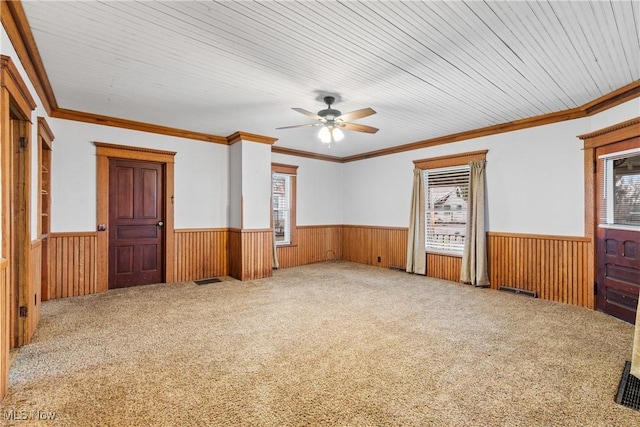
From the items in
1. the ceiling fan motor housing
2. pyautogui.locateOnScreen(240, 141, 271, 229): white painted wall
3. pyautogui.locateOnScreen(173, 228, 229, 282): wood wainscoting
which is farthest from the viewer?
pyautogui.locateOnScreen(240, 141, 271, 229): white painted wall

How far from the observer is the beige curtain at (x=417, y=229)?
20.3ft

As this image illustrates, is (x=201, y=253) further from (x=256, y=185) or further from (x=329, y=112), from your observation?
(x=329, y=112)

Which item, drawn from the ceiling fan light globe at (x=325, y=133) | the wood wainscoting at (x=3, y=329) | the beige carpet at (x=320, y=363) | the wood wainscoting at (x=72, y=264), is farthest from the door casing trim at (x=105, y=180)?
the ceiling fan light globe at (x=325, y=133)

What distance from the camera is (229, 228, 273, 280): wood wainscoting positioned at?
5672mm

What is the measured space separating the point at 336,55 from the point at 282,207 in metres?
4.52

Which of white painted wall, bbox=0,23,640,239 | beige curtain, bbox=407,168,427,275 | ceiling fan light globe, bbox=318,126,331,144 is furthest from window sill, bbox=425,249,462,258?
ceiling fan light globe, bbox=318,126,331,144

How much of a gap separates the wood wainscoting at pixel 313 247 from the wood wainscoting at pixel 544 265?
3.63m

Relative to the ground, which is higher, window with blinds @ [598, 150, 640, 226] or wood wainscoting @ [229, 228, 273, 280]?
window with blinds @ [598, 150, 640, 226]

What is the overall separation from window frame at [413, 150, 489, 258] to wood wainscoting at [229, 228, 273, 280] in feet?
10.0

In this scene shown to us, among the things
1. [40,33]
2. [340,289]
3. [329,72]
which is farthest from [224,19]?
[340,289]

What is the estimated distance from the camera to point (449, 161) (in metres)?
5.82

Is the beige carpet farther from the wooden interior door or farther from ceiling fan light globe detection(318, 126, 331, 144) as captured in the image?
ceiling fan light globe detection(318, 126, 331, 144)

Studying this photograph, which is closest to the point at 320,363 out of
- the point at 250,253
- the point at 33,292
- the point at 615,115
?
the point at 33,292

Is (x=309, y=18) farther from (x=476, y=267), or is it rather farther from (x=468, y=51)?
(x=476, y=267)
